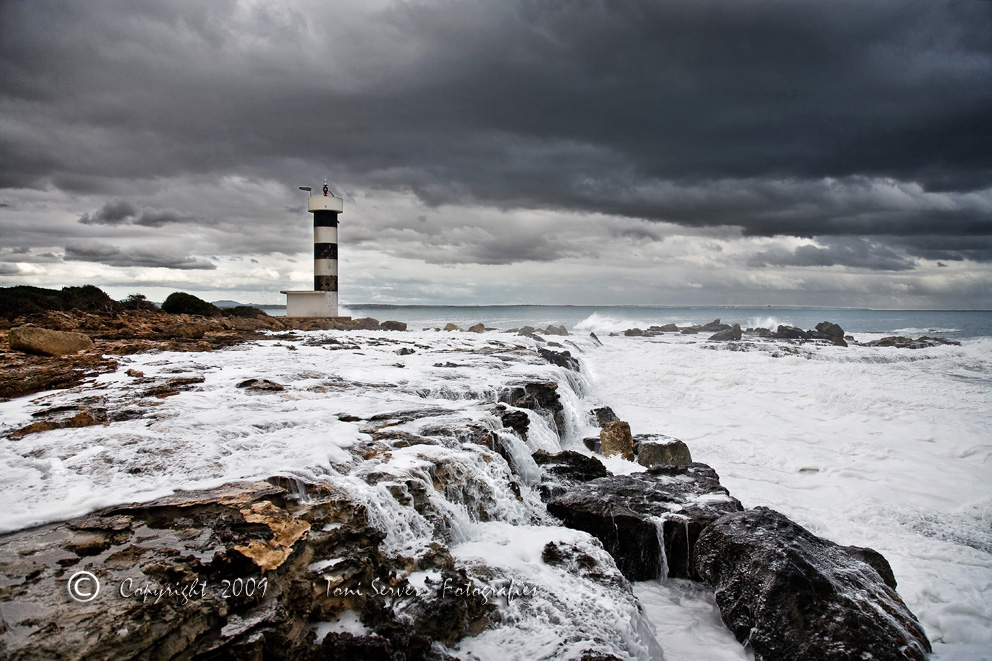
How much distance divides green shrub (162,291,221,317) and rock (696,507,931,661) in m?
21.0

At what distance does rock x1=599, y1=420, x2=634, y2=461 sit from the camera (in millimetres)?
9578

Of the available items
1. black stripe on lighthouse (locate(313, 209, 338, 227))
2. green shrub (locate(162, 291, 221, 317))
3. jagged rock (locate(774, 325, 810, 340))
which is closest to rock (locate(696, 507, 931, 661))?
green shrub (locate(162, 291, 221, 317))

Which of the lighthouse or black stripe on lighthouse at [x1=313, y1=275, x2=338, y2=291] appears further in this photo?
black stripe on lighthouse at [x1=313, y1=275, x2=338, y2=291]

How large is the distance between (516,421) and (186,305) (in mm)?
18252

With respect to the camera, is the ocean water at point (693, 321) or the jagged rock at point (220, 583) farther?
the ocean water at point (693, 321)

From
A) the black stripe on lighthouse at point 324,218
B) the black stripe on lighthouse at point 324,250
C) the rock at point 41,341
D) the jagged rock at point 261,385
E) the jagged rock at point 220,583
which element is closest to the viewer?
the jagged rock at point 220,583

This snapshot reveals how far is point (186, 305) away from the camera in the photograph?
70.4 ft

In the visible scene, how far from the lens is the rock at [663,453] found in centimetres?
935

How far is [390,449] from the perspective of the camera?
20.0 feet

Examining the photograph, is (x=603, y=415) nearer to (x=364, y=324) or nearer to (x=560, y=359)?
(x=560, y=359)

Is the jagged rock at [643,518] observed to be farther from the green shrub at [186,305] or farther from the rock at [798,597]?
the green shrub at [186,305]

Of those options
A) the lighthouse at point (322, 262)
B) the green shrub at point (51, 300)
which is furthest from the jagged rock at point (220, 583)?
the lighthouse at point (322, 262)

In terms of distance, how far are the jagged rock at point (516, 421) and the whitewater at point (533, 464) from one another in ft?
1.06

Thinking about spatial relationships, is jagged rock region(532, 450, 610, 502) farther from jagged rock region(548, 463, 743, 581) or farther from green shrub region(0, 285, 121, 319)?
green shrub region(0, 285, 121, 319)
